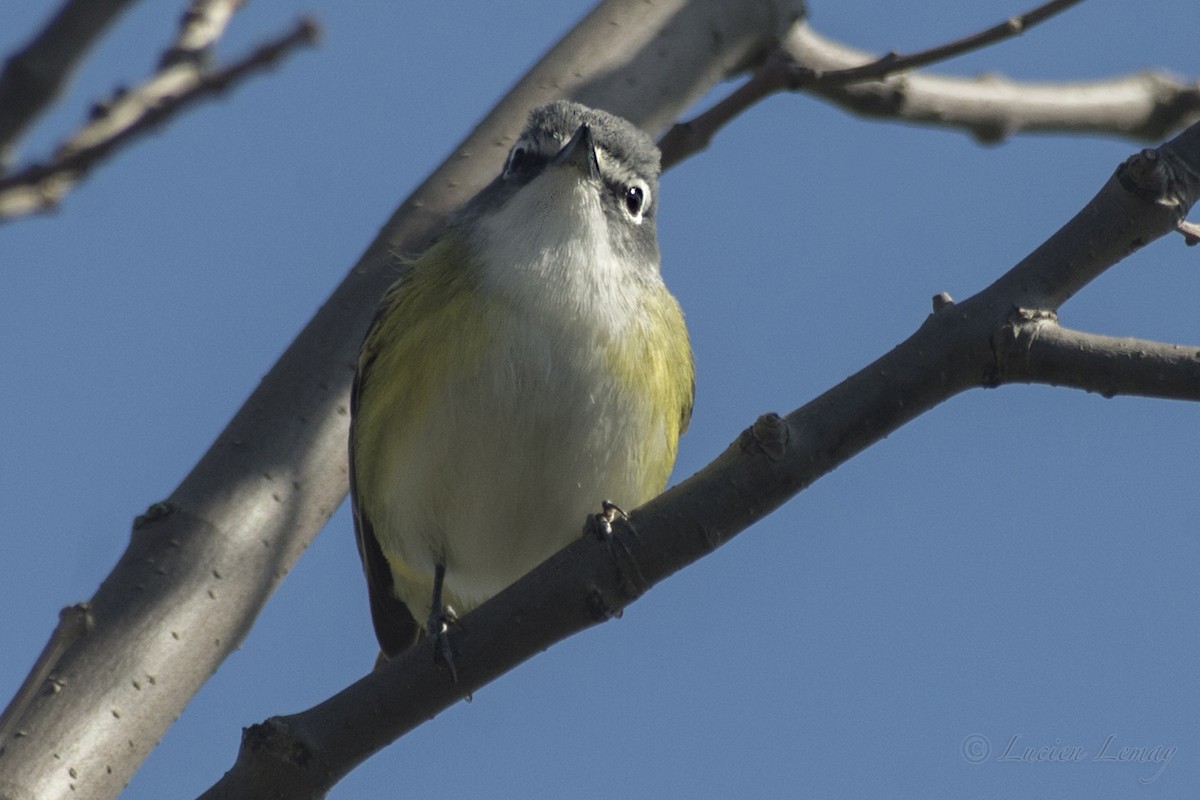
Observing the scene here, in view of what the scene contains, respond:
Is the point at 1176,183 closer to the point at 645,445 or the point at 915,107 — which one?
the point at 645,445

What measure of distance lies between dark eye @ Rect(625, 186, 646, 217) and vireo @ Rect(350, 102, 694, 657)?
13 millimetres

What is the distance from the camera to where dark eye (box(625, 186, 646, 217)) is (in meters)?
5.56

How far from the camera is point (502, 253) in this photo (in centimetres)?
511

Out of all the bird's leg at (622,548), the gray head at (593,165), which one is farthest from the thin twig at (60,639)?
the gray head at (593,165)

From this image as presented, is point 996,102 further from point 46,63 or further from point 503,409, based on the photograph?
point 46,63

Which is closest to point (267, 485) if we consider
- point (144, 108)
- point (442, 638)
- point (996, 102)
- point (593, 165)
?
point (442, 638)

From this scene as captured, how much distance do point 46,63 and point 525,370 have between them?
2.81 metres

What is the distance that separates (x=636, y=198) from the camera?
5633 mm

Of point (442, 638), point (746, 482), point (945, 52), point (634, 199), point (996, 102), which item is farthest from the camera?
point (996, 102)

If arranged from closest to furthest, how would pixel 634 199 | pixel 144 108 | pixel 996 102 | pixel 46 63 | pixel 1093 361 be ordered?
pixel 46 63 → pixel 144 108 → pixel 1093 361 → pixel 634 199 → pixel 996 102

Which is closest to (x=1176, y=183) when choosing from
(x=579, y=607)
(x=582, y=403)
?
(x=579, y=607)

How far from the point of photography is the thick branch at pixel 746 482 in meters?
3.36

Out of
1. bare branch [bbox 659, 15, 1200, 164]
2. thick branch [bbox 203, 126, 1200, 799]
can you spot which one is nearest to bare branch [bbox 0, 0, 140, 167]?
thick branch [bbox 203, 126, 1200, 799]

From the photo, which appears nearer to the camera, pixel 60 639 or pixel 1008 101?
pixel 60 639
